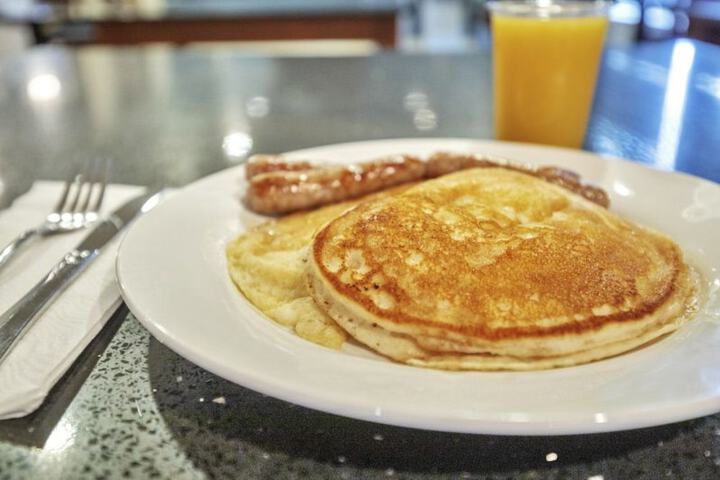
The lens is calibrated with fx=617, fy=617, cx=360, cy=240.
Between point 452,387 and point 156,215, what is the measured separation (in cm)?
65

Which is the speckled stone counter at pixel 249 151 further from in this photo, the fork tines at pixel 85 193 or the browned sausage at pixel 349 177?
the browned sausage at pixel 349 177

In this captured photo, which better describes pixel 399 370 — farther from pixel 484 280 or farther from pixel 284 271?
pixel 284 271

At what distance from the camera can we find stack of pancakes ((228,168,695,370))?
2.37 feet

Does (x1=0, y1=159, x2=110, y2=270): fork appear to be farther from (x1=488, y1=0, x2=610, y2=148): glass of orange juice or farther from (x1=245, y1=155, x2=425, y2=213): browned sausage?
(x1=488, y1=0, x2=610, y2=148): glass of orange juice

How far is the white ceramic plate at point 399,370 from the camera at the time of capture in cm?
60

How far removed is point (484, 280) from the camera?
79 centimetres

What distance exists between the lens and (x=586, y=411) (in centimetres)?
60

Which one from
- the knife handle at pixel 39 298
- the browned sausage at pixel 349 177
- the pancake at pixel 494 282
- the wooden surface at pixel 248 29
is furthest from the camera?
the wooden surface at pixel 248 29

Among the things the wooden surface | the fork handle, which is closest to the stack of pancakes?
the fork handle

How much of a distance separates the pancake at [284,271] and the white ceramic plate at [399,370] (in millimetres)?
25

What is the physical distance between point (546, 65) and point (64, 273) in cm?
127

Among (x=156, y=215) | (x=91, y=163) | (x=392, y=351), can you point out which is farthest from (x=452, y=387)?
(x=91, y=163)

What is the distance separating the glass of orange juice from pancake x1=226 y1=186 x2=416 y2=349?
2.41 ft

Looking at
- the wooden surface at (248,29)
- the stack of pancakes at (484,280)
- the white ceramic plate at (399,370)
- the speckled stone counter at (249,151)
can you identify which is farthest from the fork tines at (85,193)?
the wooden surface at (248,29)
